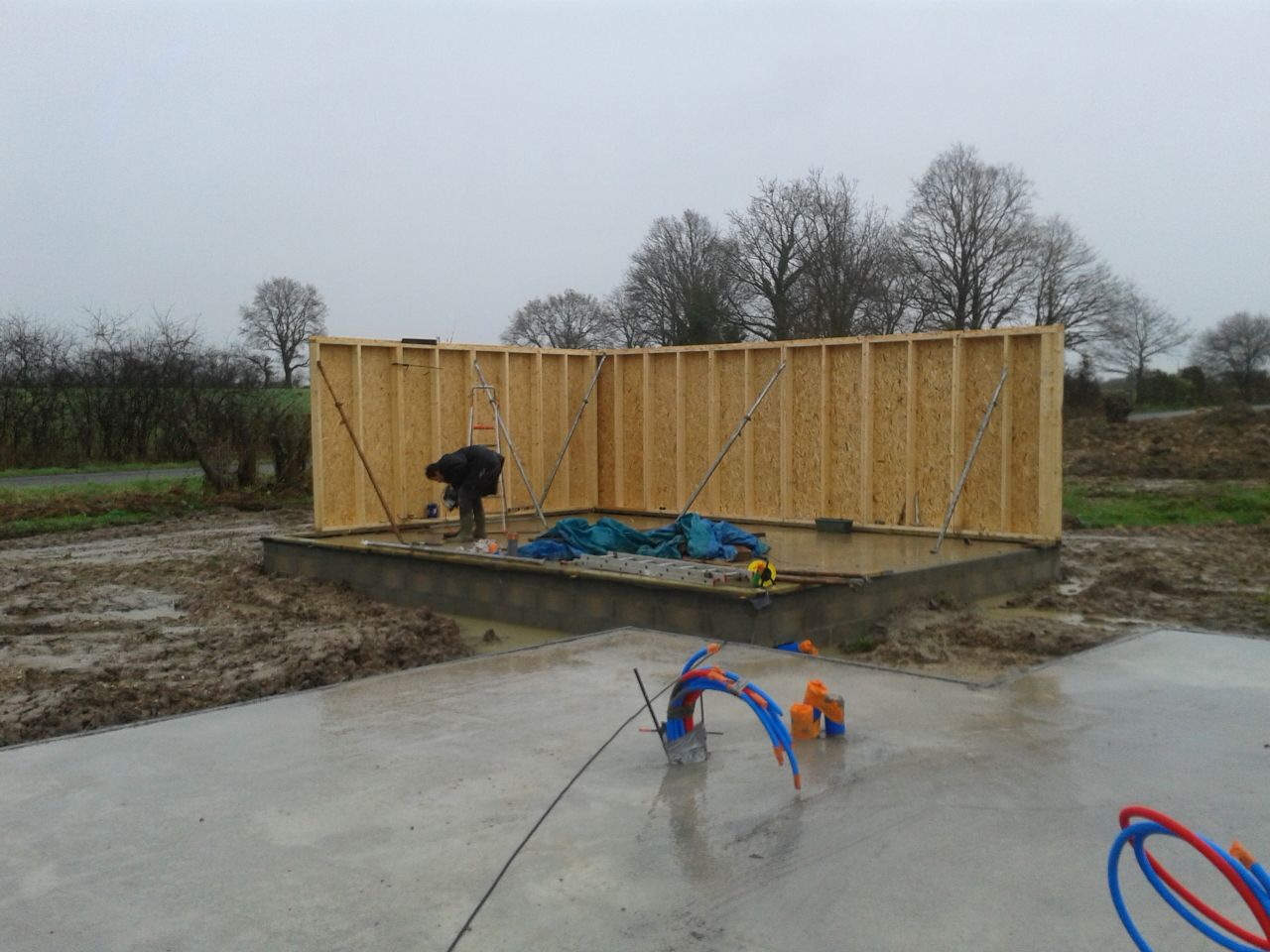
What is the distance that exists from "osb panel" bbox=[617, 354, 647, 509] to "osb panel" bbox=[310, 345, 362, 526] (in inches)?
156

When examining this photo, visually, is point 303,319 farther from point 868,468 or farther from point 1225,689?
point 1225,689

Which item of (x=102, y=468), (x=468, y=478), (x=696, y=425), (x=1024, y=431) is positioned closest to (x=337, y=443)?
(x=468, y=478)

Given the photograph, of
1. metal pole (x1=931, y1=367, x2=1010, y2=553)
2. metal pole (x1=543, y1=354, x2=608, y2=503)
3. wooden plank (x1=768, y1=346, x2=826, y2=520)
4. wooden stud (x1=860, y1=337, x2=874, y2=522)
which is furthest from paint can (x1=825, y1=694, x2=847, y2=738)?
metal pole (x1=543, y1=354, x2=608, y2=503)

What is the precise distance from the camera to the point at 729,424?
44.2 feet

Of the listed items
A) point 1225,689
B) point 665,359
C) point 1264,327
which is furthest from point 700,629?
point 1264,327

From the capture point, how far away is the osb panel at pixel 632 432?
14.5m

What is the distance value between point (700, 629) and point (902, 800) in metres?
3.81

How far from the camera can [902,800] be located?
372 cm

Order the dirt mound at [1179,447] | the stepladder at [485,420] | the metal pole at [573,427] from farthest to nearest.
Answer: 1. the dirt mound at [1179,447]
2. the metal pole at [573,427]
3. the stepladder at [485,420]

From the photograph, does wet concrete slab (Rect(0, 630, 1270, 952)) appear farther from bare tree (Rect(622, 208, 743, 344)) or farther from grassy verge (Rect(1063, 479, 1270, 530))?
bare tree (Rect(622, 208, 743, 344))

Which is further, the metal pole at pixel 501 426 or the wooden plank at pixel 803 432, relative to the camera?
the metal pole at pixel 501 426

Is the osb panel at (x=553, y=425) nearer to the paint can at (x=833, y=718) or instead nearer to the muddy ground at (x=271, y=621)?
the muddy ground at (x=271, y=621)

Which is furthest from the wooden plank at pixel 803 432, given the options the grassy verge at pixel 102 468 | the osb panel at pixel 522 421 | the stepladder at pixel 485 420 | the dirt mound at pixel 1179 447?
the grassy verge at pixel 102 468

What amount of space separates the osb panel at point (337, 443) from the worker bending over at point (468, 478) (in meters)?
1.55
